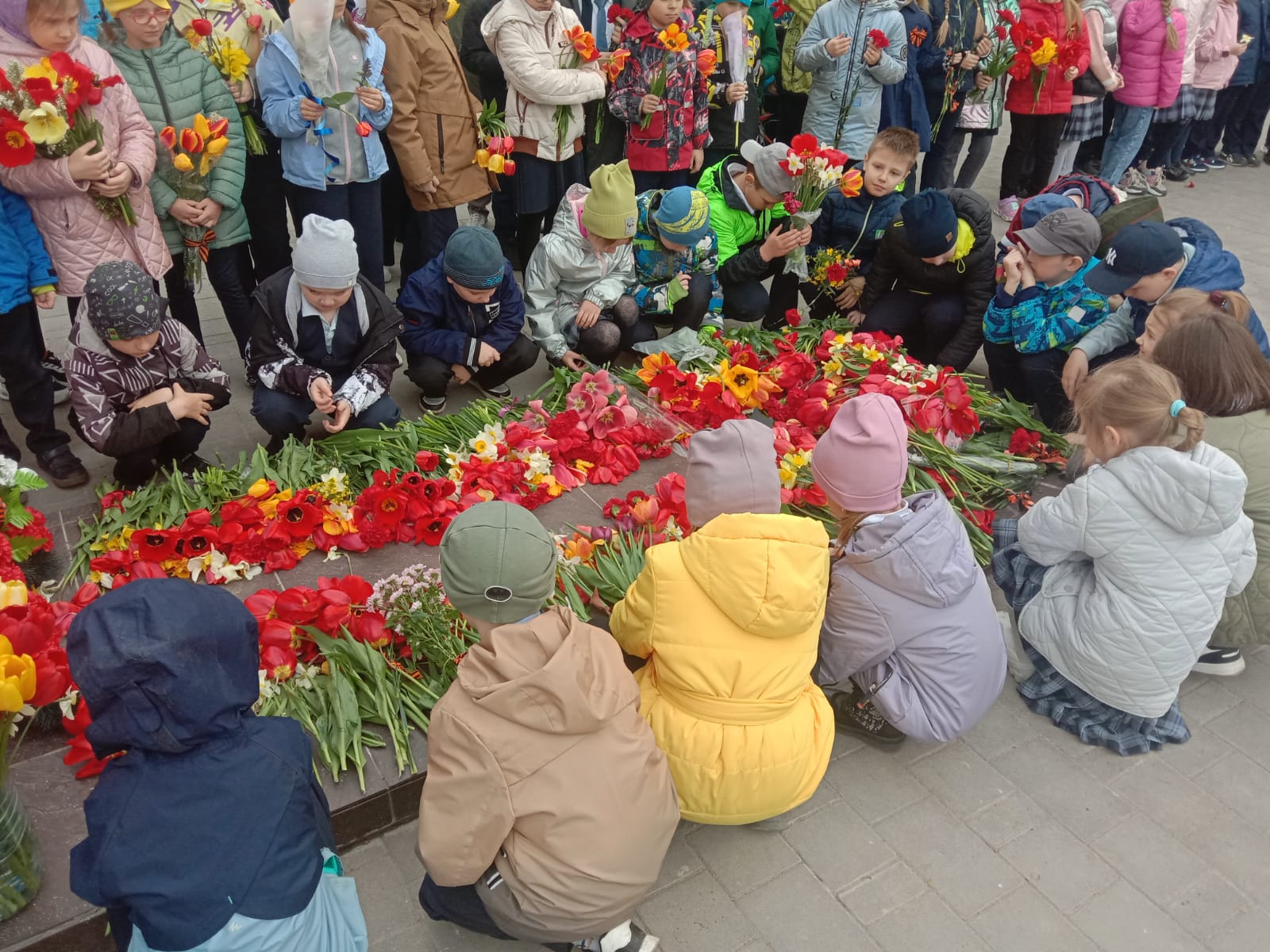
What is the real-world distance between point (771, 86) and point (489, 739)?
19.5 feet

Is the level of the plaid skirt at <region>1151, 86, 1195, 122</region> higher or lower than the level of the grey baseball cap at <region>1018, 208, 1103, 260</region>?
higher

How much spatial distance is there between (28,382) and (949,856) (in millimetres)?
3749

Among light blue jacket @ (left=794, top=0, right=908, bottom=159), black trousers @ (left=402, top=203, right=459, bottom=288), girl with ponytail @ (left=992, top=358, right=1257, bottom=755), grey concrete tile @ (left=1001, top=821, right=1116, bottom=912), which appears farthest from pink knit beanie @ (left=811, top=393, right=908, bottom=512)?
light blue jacket @ (left=794, top=0, right=908, bottom=159)

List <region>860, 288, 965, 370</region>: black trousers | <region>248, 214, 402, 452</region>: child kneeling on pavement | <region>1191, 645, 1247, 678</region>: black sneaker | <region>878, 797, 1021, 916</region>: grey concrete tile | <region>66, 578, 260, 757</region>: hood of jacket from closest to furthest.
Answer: <region>66, 578, 260, 757</region>: hood of jacket < <region>878, 797, 1021, 916</region>: grey concrete tile < <region>1191, 645, 1247, 678</region>: black sneaker < <region>248, 214, 402, 452</region>: child kneeling on pavement < <region>860, 288, 965, 370</region>: black trousers

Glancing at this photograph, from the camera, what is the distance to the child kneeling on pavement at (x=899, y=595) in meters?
2.49

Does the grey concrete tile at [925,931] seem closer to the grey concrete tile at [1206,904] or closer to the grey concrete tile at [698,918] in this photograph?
the grey concrete tile at [698,918]

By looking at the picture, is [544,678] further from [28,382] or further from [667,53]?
[667,53]

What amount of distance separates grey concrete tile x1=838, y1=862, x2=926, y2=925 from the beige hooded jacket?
714mm

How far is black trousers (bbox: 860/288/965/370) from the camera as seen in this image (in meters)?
4.69

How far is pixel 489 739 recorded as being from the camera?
1.84 metres

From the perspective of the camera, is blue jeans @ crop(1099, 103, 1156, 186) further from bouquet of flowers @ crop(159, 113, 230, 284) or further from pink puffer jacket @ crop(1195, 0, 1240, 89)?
bouquet of flowers @ crop(159, 113, 230, 284)

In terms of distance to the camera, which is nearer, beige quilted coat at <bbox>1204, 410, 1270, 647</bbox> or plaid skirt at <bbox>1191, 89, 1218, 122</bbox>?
beige quilted coat at <bbox>1204, 410, 1270, 647</bbox>

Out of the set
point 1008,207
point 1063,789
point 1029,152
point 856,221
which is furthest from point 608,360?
point 1029,152

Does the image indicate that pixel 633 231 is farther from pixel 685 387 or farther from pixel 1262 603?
pixel 1262 603
